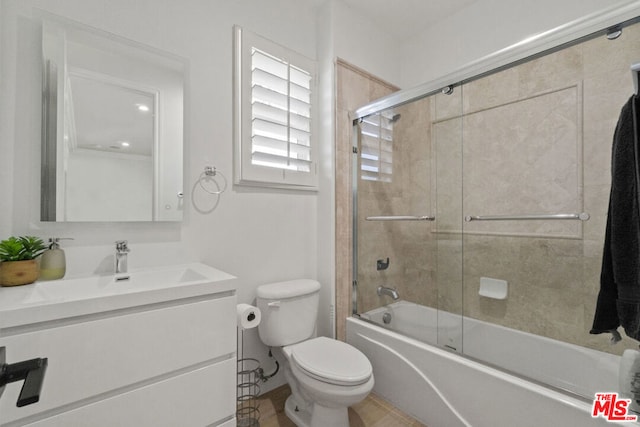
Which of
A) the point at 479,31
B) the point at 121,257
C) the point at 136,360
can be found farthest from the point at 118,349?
the point at 479,31

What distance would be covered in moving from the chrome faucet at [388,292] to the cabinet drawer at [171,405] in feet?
3.93

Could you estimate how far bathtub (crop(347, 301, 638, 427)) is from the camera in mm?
1189

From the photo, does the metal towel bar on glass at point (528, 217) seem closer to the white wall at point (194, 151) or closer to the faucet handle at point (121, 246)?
the white wall at point (194, 151)

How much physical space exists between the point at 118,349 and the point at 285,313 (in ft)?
2.80

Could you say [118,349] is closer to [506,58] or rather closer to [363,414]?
[363,414]

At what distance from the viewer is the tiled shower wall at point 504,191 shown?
1.53m

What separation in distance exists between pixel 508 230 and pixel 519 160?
455mm

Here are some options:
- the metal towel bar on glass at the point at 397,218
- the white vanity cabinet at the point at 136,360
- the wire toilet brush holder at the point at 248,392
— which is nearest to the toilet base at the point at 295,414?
the wire toilet brush holder at the point at 248,392

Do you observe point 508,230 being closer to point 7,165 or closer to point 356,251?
point 356,251

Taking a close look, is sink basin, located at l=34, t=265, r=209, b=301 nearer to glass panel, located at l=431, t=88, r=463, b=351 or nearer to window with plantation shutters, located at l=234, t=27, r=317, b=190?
window with plantation shutters, located at l=234, t=27, r=317, b=190

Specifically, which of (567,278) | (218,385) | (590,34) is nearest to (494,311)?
(567,278)

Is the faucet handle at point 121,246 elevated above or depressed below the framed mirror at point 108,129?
below

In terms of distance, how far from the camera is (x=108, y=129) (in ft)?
4.38

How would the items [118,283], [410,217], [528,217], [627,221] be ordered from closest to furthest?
[627,221]
[118,283]
[528,217]
[410,217]
